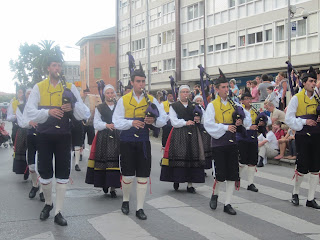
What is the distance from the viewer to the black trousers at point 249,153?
965cm

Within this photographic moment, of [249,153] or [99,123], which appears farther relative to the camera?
[249,153]

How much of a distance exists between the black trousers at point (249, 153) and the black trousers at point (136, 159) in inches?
117

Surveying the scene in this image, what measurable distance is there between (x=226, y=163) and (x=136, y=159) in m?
1.46

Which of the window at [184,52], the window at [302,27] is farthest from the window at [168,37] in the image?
the window at [302,27]

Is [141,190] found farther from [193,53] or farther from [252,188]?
[193,53]

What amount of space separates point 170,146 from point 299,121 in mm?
2757

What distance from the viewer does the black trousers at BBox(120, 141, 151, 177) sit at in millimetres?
7316

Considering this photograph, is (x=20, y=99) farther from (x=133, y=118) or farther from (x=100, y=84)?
(x=133, y=118)

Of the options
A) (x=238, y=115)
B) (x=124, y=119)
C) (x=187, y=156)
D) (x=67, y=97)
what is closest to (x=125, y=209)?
(x=124, y=119)

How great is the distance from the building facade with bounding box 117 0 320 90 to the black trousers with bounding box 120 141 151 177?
64.3 feet

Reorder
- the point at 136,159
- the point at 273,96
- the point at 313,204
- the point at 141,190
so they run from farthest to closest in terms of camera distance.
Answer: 1. the point at 273,96
2. the point at 313,204
3. the point at 136,159
4. the point at 141,190

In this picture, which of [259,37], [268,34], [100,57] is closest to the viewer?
[268,34]

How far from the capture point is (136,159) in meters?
7.38

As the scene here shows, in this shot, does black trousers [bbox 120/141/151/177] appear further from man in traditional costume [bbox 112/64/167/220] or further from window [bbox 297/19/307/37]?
window [bbox 297/19/307/37]
